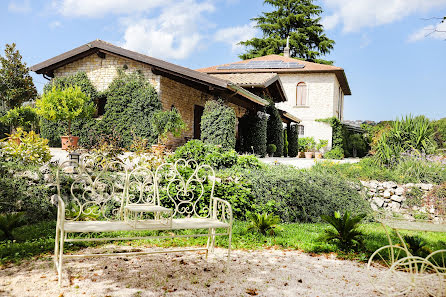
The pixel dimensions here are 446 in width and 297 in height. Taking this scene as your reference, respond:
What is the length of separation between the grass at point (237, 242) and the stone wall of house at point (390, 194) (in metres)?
2.05

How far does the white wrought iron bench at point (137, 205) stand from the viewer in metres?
3.93

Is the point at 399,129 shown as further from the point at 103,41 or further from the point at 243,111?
the point at 103,41

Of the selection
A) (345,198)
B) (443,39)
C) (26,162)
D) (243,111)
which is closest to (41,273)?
(26,162)

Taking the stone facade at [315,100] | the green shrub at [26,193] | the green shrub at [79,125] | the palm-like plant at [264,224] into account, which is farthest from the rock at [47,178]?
the stone facade at [315,100]

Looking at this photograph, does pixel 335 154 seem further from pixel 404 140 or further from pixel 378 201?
pixel 378 201

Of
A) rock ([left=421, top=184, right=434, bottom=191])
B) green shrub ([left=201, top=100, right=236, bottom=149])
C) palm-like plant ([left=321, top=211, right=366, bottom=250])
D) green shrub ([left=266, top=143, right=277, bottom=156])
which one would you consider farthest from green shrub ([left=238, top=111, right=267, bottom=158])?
palm-like plant ([left=321, top=211, right=366, bottom=250])

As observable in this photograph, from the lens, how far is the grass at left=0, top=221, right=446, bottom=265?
4668 millimetres

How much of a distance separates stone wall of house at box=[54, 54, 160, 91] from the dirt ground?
420 inches

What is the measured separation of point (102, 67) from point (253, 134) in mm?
6873

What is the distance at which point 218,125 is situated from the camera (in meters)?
13.1

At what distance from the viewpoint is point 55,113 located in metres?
12.7

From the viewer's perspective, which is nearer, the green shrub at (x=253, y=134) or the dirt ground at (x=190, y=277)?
the dirt ground at (x=190, y=277)

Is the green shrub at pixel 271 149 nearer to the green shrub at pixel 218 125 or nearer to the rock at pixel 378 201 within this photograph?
the green shrub at pixel 218 125

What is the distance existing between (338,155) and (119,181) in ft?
65.5
